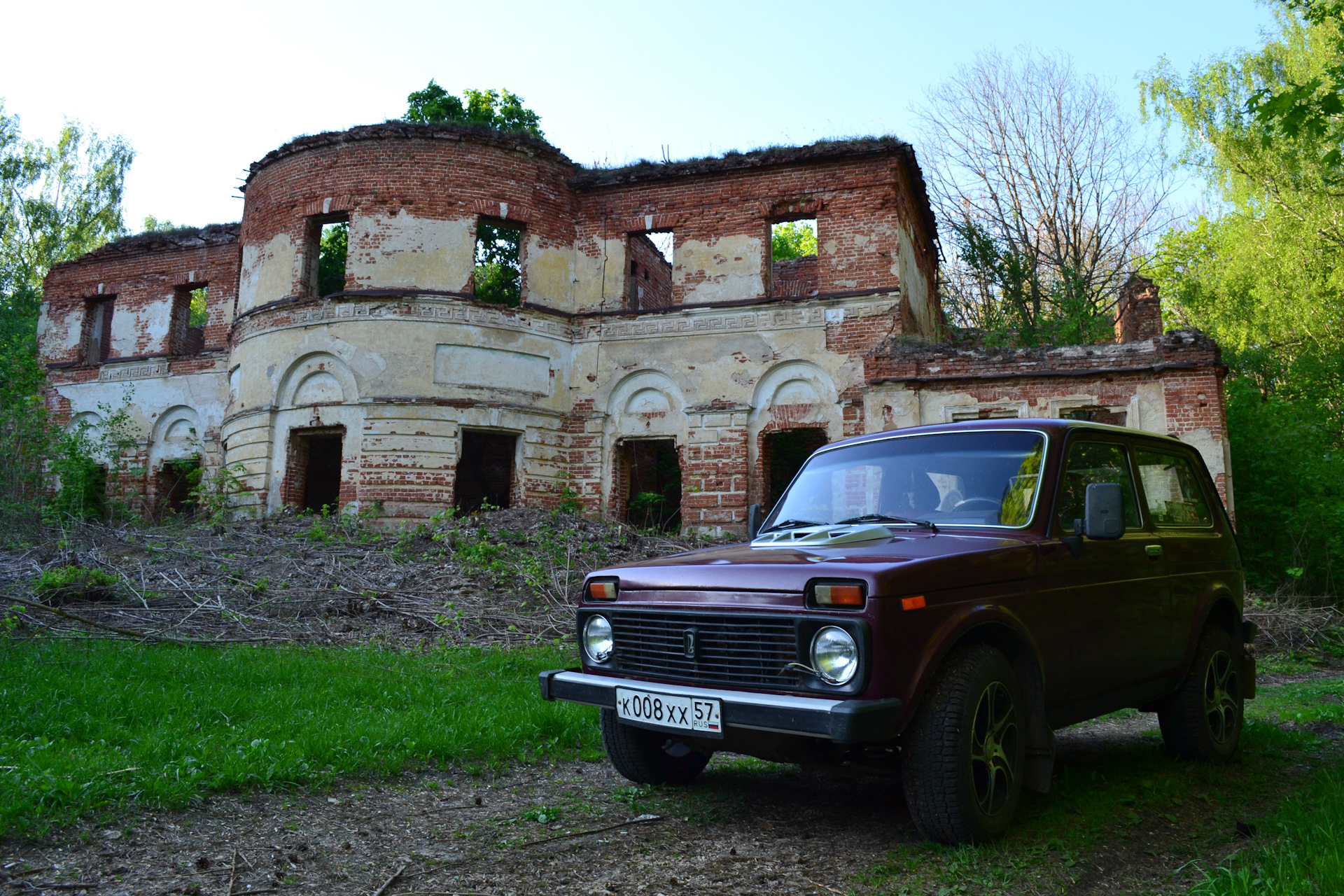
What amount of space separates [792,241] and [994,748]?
35684 mm

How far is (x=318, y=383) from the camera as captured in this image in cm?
1736

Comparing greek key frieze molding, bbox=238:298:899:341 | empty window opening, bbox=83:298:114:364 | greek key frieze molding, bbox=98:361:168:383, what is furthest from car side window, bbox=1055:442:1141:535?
empty window opening, bbox=83:298:114:364

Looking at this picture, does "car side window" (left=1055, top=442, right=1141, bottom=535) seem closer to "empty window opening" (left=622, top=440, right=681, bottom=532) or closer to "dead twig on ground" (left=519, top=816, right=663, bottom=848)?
"dead twig on ground" (left=519, top=816, right=663, bottom=848)

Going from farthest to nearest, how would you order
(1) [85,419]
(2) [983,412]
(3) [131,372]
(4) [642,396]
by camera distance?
(1) [85,419]
(3) [131,372]
(4) [642,396]
(2) [983,412]

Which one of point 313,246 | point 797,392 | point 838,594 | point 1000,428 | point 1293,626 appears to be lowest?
point 1293,626

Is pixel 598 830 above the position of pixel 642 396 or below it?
below

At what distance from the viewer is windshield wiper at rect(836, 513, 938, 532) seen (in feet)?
14.6

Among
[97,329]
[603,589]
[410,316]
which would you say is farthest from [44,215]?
[603,589]

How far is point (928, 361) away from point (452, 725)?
12.0m

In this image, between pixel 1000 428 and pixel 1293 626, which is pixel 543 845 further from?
pixel 1293 626

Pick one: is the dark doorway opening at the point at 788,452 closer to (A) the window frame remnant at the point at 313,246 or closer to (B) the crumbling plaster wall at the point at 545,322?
(B) the crumbling plaster wall at the point at 545,322

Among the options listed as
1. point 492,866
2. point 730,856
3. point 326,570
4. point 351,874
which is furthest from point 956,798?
point 326,570

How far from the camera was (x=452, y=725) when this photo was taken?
5.93m

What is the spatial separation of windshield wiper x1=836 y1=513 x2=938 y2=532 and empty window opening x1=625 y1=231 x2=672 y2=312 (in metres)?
14.3
